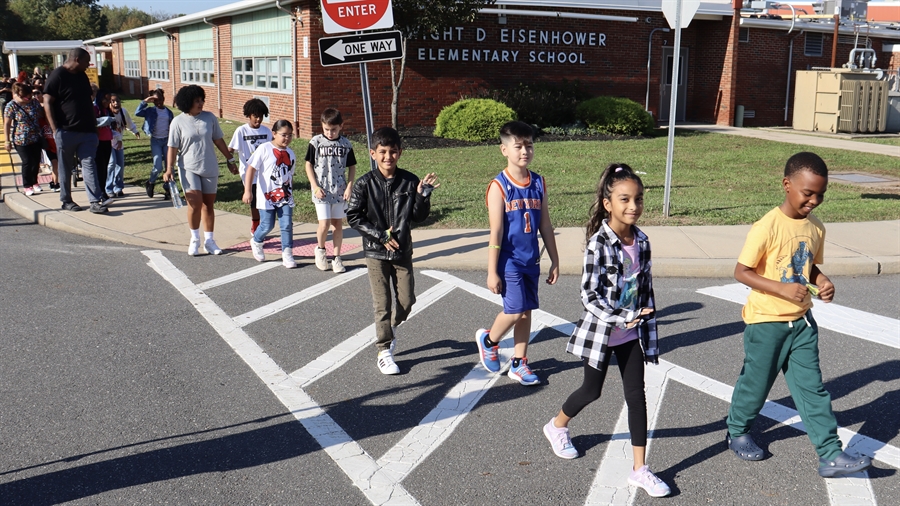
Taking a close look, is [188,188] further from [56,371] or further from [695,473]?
[695,473]

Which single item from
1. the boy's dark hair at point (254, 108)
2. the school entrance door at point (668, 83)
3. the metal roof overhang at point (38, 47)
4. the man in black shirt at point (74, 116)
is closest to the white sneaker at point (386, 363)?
the boy's dark hair at point (254, 108)

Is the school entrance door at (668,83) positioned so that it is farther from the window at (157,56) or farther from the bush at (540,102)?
the window at (157,56)

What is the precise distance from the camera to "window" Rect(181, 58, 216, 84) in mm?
29484

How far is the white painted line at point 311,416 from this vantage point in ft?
12.7

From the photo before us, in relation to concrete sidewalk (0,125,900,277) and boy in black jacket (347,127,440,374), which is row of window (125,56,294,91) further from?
boy in black jacket (347,127,440,374)

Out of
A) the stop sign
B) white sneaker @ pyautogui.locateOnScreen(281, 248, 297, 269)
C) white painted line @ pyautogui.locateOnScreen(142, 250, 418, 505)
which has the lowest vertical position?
white painted line @ pyautogui.locateOnScreen(142, 250, 418, 505)

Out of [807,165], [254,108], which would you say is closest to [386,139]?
[807,165]

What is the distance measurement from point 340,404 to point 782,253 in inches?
103

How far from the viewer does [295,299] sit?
7.23 metres

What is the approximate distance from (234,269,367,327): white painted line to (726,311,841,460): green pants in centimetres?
392

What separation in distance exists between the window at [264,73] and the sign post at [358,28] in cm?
1358

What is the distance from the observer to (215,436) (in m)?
4.42

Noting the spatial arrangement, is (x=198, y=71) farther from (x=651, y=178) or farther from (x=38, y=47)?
(x=651, y=178)

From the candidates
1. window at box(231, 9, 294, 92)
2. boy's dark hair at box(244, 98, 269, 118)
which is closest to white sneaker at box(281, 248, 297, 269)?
boy's dark hair at box(244, 98, 269, 118)
